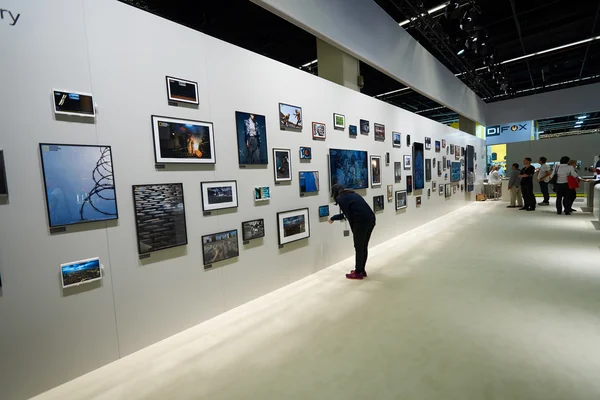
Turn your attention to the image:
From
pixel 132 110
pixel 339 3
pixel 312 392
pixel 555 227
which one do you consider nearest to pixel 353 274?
pixel 312 392

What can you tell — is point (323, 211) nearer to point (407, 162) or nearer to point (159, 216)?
point (159, 216)

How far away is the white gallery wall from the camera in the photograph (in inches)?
81.6

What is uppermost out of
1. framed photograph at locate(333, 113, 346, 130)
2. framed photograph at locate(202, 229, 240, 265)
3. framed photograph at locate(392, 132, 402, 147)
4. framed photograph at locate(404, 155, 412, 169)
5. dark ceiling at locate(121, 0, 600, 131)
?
dark ceiling at locate(121, 0, 600, 131)

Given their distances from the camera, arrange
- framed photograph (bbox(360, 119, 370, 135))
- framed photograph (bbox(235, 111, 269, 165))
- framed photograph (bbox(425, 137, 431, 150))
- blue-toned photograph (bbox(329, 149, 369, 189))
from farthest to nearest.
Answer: framed photograph (bbox(425, 137, 431, 150))
framed photograph (bbox(360, 119, 370, 135))
blue-toned photograph (bbox(329, 149, 369, 189))
framed photograph (bbox(235, 111, 269, 165))

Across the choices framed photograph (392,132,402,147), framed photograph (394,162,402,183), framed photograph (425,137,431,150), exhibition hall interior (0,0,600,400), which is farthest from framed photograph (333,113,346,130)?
framed photograph (425,137,431,150)

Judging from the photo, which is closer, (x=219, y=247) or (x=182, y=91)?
(x=182, y=91)

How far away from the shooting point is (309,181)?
4523 millimetres

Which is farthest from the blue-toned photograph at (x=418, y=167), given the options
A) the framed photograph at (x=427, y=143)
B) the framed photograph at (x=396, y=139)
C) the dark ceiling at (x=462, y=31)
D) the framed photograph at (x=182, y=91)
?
the framed photograph at (x=182, y=91)

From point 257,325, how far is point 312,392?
116cm

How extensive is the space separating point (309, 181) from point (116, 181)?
269 cm

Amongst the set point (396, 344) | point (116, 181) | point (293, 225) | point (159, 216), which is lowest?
point (396, 344)

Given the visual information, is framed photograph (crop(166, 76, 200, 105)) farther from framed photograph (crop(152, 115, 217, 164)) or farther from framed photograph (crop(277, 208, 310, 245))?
framed photograph (crop(277, 208, 310, 245))

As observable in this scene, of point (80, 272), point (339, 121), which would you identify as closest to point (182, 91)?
point (80, 272)

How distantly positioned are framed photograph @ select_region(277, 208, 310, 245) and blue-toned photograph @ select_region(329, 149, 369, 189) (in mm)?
968
